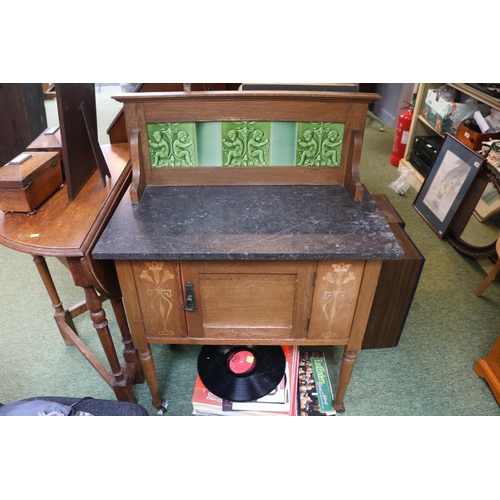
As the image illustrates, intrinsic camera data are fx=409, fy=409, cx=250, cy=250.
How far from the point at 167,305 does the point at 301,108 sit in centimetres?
80

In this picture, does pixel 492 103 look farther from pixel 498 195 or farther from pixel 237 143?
pixel 237 143

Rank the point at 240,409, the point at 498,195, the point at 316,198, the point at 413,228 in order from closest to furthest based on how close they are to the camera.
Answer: the point at 316,198
the point at 240,409
the point at 498,195
the point at 413,228

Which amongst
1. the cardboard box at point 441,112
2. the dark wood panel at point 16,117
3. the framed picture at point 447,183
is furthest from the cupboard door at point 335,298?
the dark wood panel at point 16,117

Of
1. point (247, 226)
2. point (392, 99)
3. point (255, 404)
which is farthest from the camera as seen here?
point (392, 99)

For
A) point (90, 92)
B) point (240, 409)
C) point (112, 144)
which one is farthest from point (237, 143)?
point (240, 409)

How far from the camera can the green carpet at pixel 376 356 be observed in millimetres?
1729

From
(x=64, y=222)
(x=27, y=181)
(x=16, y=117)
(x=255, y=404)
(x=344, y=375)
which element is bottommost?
(x=255, y=404)

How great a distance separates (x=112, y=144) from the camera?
1.87 m

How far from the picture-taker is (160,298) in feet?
4.26

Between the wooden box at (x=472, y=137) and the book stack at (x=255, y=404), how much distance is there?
204cm

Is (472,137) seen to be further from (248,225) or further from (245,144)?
(248,225)

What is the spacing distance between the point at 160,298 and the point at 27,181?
0.56 meters

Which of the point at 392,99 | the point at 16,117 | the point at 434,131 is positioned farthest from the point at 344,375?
the point at 392,99

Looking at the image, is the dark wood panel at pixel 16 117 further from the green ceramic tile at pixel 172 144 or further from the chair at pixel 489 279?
the chair at pixel 489 279
